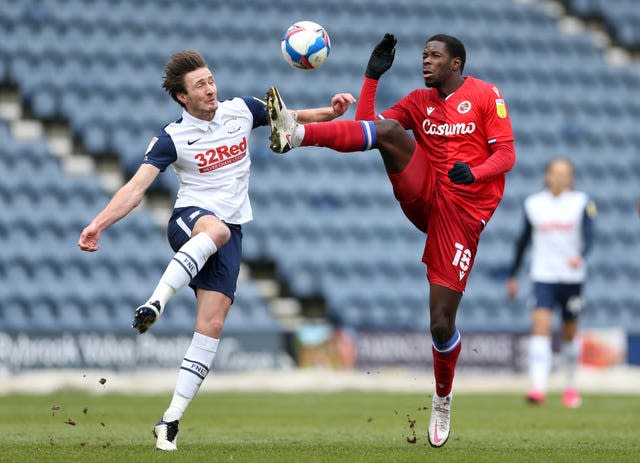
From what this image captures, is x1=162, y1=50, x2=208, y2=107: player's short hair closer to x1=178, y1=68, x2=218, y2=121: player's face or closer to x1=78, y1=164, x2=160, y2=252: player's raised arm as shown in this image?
x1=178, y1=68, x2=218, y2=121: player's face

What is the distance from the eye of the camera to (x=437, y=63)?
24.6ft

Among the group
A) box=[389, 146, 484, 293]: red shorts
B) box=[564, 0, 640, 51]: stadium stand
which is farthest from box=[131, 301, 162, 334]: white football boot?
box=[564, 0, 640, 51]: stadium stand

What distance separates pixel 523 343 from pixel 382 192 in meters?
3.47

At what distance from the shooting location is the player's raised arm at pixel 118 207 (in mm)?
6613

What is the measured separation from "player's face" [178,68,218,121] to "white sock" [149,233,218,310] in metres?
0.81

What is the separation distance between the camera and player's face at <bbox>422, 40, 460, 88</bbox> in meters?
7.51

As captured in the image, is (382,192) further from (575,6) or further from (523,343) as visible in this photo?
(575,6)

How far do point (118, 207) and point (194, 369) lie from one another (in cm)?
106

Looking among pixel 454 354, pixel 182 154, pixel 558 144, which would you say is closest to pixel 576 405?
pixel 454 354

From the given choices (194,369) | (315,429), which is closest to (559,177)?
(315,429)

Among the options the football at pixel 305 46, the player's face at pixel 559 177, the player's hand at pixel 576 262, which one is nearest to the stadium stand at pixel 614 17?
the player's face at pixel 559 177

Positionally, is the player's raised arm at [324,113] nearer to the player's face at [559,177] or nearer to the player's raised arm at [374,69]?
the player's raised arm at [374,69]

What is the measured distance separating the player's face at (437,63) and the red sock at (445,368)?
5.57 feet

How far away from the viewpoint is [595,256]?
18.3 metres
